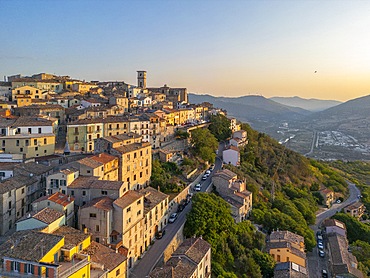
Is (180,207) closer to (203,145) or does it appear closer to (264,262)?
(264,262)

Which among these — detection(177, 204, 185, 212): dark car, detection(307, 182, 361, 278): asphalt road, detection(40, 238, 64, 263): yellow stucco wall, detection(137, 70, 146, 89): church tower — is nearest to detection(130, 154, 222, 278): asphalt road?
detection(177, 204, 185, 212): dark car

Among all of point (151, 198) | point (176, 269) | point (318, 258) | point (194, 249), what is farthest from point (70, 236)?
point (318, 258)

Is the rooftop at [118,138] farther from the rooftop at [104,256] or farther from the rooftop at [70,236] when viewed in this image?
the rooftop at [104,256]

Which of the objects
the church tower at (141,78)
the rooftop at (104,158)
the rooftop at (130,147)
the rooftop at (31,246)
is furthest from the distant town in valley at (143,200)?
the church tower at (141,78)

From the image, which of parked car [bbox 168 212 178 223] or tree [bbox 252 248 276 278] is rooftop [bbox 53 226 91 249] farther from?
tree [bbox 252 248 276 278]

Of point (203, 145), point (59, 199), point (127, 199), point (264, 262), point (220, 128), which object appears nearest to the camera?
point (59, 199)

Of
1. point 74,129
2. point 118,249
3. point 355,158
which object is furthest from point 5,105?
point 355,158
